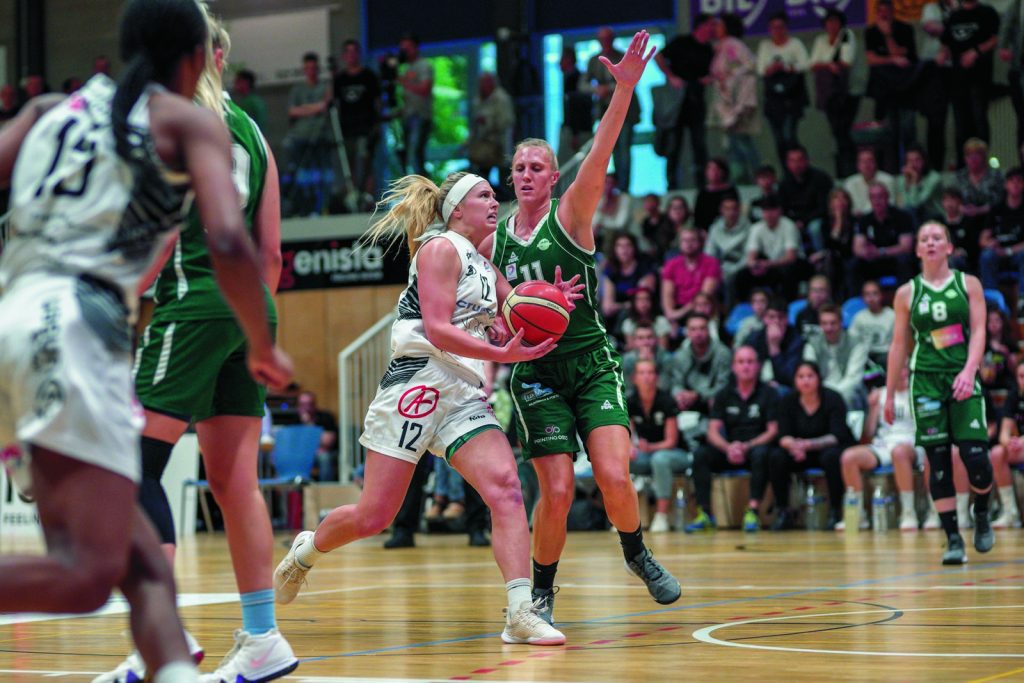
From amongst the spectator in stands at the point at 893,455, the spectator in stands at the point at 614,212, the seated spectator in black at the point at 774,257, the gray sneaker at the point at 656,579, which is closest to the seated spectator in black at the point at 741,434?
the spectator in stands at the point at 893,455

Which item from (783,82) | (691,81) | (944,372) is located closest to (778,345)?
(783,82)

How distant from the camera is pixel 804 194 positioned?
1584cm

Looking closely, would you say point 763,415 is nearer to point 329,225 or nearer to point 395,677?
point 329,225

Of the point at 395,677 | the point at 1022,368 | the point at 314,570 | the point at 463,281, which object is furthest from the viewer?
the point at 1022,368

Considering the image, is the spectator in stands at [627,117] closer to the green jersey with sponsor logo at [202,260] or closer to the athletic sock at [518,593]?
the athletic sock at [518,593]

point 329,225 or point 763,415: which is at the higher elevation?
point 329,225

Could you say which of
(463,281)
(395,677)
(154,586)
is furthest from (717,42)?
(154,586)

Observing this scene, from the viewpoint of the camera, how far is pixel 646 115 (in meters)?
19.5

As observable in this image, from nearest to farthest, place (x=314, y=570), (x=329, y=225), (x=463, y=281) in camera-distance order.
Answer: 1. (x=463, y=281)
2. (x=314, y=570)
3. (x=329, y=225)

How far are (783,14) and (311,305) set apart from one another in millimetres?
7375

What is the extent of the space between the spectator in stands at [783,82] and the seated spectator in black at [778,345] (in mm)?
3086

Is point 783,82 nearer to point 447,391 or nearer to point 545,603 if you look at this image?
point 447,391

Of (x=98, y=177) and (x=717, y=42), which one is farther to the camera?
(x=717, y=42)

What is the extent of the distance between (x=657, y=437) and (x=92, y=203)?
11608 mm
